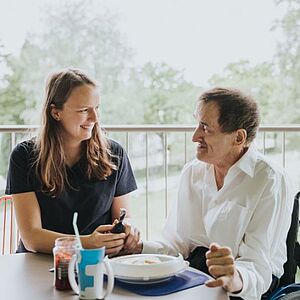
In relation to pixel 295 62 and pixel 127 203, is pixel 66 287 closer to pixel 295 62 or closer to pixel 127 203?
pixel 127 203

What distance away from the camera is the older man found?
1.93 meters

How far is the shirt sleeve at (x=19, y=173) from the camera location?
213 centimetres

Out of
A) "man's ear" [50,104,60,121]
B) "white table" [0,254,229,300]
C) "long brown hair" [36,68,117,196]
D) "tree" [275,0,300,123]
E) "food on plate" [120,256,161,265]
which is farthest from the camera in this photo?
"tree" [275,0,300,123]

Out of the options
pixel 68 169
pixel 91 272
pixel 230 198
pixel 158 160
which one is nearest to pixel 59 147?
pixel 68 169

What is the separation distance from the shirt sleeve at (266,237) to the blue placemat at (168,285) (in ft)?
0.57

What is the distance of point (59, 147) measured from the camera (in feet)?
7.30

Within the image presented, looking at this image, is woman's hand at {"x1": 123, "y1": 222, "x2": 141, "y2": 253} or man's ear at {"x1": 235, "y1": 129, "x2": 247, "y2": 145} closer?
woman's hand at {"x1": 123, "y1": 222, "x2": 141, "y2": 253}

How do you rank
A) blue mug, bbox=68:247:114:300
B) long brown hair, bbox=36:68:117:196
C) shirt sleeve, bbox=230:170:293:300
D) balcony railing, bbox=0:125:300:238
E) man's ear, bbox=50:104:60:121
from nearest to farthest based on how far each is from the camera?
blue mug, bbox=68:247:114:300 → shirt sleeve, bbox=230:170:293:300 → long brown hair, bbox=36:68:117:196 → man's ear, bbox=50:104:60:121 → balcony railing, bbox=0:125:300:238

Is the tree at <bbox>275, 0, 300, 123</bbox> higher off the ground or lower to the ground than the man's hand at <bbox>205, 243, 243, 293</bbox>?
higher

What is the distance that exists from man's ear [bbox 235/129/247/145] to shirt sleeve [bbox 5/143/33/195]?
2.57ft

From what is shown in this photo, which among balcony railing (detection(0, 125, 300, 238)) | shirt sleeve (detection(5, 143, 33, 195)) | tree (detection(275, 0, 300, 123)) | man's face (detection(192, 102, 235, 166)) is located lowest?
balcony railing (detection(0, 125, 300, 238))

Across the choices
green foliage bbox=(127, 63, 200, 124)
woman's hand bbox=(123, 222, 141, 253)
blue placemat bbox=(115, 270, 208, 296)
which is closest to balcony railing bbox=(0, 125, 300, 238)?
green foliage bbox=(127, 63, 200, 124)

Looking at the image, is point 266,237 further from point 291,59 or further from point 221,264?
point 291,59

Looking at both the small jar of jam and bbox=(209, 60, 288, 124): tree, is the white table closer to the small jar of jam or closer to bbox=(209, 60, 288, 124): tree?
the small jar of jam
